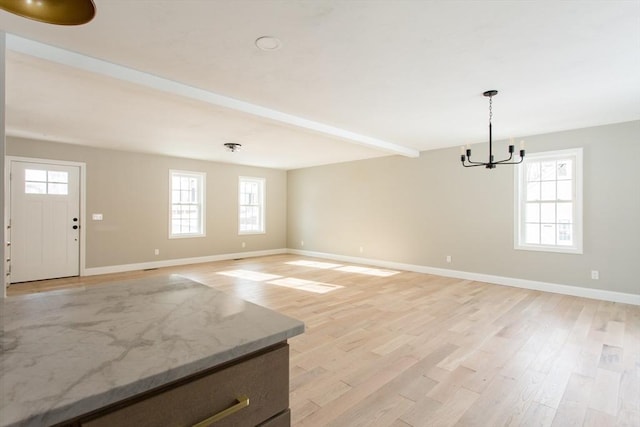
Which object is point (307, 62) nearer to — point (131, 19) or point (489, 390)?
point (131, 19)

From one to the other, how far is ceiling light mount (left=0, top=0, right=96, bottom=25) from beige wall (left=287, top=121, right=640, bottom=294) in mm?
5957

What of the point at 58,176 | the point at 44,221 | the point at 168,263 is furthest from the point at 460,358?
the point at 58,176

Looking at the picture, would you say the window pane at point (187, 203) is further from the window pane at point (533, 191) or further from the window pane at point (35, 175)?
the window pane at point (533, 191)

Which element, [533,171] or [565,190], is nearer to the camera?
[565,190]

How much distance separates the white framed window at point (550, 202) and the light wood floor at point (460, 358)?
0.88 meters

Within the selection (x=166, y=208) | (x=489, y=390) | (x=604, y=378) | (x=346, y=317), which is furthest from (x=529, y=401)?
(x=166, y=208)

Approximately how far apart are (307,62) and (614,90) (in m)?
3.33

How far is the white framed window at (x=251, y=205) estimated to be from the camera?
8.70 meters

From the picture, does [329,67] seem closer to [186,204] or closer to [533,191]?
[533,191]

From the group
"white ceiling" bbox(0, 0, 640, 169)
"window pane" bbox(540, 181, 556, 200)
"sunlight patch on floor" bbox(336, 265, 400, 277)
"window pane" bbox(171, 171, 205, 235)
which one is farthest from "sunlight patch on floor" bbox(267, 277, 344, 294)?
"window pane" bbox(540, 181, 556, 200)

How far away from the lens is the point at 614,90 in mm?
3438

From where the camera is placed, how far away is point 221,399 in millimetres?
795

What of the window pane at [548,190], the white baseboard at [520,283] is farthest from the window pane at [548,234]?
the white baseboard at [520,283]

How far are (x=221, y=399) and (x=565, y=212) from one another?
592 centimetres
